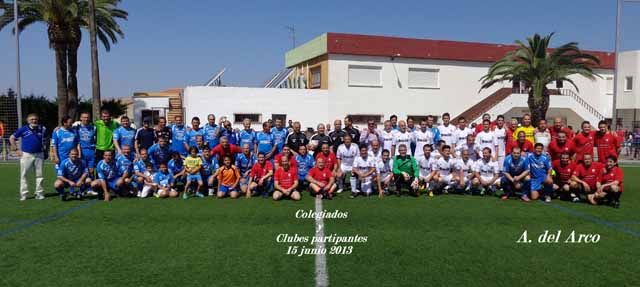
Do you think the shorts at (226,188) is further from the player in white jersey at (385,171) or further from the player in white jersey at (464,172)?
the player in white jersey at (464,172)

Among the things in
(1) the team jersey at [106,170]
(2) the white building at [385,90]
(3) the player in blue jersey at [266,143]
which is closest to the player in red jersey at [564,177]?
(3) the player in blue jersey at [266,143]

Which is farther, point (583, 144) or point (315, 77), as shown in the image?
point (315, 77)

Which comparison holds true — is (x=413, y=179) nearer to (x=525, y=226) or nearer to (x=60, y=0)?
(x=525, y=226)

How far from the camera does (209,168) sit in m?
9.88

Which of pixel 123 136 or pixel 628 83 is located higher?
pixel 628 83

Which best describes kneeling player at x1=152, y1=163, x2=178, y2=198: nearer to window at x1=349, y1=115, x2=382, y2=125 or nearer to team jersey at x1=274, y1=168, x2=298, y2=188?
team jersey at x1=274, y1=168, x2=298, y2=188

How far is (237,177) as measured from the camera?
9.57m

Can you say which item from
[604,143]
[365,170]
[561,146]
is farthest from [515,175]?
[365,170]

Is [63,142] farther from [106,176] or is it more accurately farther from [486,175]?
[486,175]

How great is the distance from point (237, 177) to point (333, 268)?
5011 mm

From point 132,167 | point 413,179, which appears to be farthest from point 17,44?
point 413,179

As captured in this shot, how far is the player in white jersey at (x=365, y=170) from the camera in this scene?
9805 mm

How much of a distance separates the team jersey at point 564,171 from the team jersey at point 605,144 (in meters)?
0.92

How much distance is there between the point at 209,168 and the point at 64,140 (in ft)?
9.78
